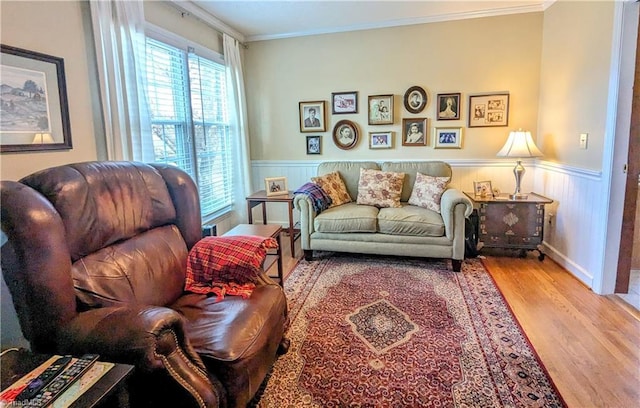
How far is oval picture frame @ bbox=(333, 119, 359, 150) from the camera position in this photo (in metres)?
4.34

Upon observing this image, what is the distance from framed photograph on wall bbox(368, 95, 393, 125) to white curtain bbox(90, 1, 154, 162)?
244cm

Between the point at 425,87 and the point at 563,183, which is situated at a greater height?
the point at 425,87

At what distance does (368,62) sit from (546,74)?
181 cm

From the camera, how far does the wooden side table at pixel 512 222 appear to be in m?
3.37

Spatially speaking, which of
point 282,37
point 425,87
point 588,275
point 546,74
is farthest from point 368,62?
point 588,275

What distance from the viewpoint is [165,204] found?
1944mm

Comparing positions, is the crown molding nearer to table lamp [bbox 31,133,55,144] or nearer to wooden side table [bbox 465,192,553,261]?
wooden side table [bbox 465,192,553,261]

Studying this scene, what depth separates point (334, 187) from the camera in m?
3.81

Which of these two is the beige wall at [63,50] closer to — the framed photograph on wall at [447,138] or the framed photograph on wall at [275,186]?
the framed photograph on wall at [275,186]

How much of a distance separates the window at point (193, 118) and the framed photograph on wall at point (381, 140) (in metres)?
1.65

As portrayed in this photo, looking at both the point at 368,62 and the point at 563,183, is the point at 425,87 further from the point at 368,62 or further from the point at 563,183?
the point at 563,183

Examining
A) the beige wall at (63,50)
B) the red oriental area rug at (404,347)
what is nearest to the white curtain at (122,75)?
the beige wall at (63,50)

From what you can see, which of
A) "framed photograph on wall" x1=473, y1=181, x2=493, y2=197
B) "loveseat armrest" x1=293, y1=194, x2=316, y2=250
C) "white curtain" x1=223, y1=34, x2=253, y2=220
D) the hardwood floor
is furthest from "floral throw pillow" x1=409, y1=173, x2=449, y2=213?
"white curtain" x1=223, y1=34, x2=253, y2=220

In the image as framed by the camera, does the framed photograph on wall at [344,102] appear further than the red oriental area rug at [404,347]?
Yes
